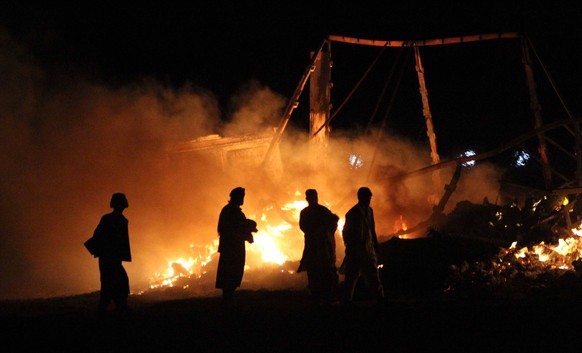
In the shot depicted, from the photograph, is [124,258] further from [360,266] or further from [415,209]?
[415,209]

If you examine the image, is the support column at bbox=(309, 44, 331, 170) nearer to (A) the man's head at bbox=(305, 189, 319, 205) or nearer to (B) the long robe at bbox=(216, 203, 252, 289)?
(A) the man's head at bbox=(305, 189, 319, 205)

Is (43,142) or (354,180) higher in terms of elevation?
(43,142)

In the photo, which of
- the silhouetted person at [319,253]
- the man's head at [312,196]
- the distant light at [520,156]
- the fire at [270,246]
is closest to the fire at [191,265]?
the fire at [270,246]

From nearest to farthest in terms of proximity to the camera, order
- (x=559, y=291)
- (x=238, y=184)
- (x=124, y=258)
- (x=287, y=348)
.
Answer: (x=287, y=348) < (x=124, y=258) < (x=559, y=291) < (x=238, y=184)

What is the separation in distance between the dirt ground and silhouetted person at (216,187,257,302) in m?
0.50

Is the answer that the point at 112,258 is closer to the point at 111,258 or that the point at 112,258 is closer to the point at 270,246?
the point at 111,258

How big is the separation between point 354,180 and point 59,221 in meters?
12.0

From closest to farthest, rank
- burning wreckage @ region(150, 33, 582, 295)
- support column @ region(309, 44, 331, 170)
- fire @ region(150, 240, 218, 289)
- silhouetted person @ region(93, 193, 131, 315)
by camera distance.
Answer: silhouetted person @ region(93, 193, 131, 315) → burning wreckage @ region(150, 33, 582, 295) → fire @ region(150, 240, 218, 289) → support column @ region(309, 44, 331, 170)

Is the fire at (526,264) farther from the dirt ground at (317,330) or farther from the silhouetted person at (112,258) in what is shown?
the silhouetted person at (112,258)

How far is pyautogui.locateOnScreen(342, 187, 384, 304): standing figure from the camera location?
23.2 feet

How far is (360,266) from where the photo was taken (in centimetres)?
714

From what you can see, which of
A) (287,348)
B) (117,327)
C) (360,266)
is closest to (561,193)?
(360,266)

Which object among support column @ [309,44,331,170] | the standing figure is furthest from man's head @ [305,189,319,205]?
support column @ [309,44,331,170]

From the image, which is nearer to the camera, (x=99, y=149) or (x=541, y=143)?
(x=541, y=143)
